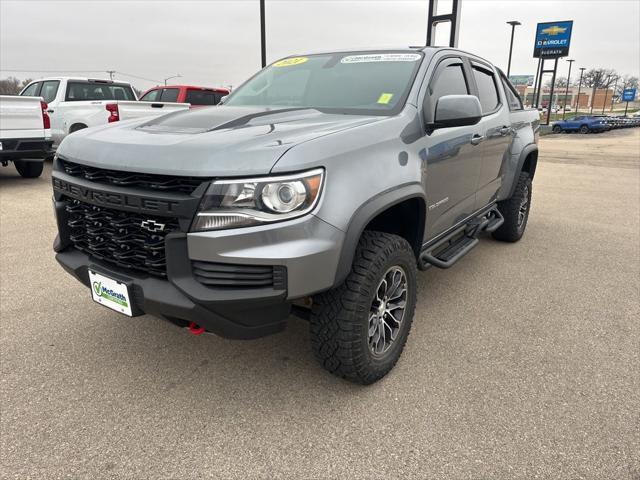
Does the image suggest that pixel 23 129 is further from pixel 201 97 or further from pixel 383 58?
pixel 383 58

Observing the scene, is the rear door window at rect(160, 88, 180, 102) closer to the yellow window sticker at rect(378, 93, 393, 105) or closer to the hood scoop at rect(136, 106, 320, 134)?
the hood scoop at rect(136, 106, 320, 134)

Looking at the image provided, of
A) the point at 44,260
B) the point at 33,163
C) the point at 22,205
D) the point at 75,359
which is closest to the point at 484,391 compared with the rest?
the point at 75,359

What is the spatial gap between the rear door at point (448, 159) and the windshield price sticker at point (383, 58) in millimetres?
183

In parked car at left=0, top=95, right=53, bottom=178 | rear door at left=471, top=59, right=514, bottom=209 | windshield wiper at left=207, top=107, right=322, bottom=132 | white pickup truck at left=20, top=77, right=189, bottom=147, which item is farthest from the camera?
white pickup truck at left=20, top=77, right=189, bottom=147

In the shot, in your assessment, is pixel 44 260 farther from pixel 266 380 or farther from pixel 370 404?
pixel 370 404

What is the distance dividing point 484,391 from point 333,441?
91 centimetres

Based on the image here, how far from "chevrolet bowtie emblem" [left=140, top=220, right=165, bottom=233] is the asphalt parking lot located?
3.15 ft

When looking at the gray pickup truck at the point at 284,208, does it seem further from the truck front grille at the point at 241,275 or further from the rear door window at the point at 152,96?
the rear door window at the point at 152,96

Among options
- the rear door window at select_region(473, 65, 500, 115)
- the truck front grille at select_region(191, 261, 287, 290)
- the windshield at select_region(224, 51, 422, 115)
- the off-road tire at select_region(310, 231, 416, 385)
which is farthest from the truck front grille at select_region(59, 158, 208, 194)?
the rear door window at select_region(473, 65, 500, 115)

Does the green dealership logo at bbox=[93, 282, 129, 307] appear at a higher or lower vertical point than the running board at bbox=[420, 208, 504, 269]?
higher

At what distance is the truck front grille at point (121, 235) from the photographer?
2102 mm

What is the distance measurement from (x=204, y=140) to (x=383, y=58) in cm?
171

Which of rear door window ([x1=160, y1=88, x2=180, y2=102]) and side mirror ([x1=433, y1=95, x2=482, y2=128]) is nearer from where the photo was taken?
side mirror ([x1=433, y1=95, x2=482, y2=128])

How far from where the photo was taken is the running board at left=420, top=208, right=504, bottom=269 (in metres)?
3.19
